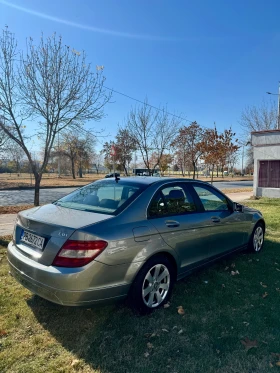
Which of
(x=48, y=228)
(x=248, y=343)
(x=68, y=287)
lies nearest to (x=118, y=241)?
(x=68, y=287)

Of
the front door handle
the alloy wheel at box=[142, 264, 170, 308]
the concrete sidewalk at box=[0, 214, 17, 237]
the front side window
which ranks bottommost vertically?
the concrete sidewalk at box=[0, 214, 17, 237]

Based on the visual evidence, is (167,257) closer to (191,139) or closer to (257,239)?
(257,239)

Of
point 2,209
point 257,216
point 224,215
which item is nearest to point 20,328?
point 224,215

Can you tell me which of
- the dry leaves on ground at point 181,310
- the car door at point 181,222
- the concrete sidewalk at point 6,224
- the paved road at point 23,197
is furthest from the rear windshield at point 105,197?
the paved road at point 23,197

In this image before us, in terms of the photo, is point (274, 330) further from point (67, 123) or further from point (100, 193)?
point (67, 123)

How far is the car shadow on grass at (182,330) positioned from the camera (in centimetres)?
236

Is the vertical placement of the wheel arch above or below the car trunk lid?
below

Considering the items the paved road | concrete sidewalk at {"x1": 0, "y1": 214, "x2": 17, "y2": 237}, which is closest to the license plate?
concrete sidewalk at {"x1": 0, "y1": 214, "x2": 17, "y2": 237}

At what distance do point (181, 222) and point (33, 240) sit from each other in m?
1.78

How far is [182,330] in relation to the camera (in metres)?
2.79

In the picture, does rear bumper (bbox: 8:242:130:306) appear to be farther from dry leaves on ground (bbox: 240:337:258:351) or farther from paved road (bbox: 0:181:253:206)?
paved road (bbox: 0:181:253:206)

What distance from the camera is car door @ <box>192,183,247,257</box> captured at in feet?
13.2

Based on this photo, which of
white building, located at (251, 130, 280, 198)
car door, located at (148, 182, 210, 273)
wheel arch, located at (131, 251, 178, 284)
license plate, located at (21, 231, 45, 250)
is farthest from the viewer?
A: white building, located at (251, 130, 280, 198)

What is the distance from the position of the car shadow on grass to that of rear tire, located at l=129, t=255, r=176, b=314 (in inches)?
4.5
